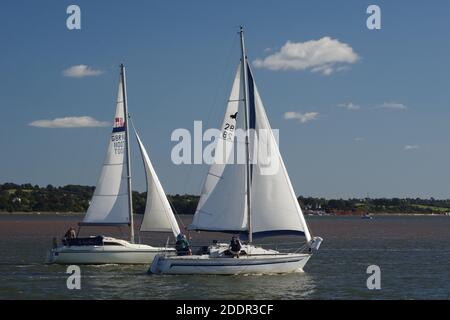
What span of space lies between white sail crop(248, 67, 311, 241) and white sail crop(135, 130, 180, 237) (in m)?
9.99

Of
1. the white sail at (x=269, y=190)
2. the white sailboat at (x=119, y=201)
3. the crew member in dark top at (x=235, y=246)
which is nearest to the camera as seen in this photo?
the crew member in dark top at (x=235, y=246)

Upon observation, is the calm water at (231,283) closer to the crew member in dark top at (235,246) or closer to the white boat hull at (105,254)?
the white boat hull at (105,254)

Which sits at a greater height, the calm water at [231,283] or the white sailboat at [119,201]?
the white sailboat at [119,201]

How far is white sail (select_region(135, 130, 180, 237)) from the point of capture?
172 feet

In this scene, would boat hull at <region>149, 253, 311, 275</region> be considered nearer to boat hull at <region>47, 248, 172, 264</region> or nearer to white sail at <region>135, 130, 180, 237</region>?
boat hull at <region>47, 248, 172, 264</region>

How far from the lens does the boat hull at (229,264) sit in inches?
1633

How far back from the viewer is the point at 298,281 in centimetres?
4125

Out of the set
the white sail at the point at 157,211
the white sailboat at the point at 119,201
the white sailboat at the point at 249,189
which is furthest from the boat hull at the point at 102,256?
the white sailboat at the point at 249,189

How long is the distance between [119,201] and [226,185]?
482 inches

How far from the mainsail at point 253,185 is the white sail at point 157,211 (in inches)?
349

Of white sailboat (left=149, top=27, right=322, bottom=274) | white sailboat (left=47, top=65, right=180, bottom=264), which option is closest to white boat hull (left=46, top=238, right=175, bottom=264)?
white sailboat (left=47, top=65, right=180, bottom=264)

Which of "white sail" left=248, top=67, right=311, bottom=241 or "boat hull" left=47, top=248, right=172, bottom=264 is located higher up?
"white sail" left=248, top=67, right=311, bottom=241
